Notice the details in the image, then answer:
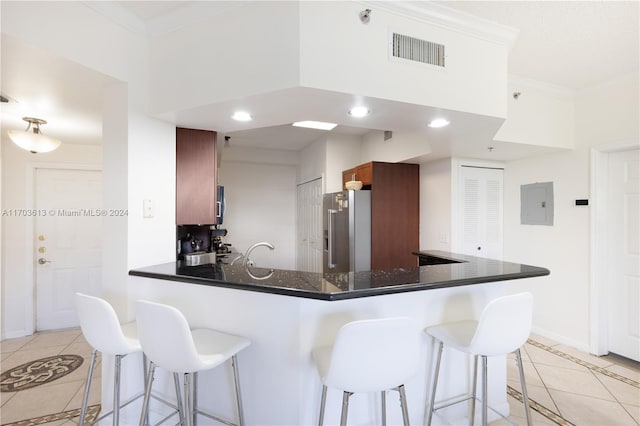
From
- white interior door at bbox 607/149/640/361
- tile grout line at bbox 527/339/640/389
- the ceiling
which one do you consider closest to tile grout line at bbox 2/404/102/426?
the ceiling

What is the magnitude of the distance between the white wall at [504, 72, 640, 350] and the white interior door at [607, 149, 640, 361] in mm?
206

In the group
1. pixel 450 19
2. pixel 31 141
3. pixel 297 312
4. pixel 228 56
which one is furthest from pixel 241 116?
pixel 31 141

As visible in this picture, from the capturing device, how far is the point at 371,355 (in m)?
1.27

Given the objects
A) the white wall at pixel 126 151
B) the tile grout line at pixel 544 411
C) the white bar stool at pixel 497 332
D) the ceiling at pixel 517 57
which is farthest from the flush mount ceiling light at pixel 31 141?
the tile grout line at pixel 544 411

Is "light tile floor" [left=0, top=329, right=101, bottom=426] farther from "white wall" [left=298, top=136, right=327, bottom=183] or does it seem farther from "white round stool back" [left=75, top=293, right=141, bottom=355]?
"white wall" [left=298, top=136, right=327, bottom=183]

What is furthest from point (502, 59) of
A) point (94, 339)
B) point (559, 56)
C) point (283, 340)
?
point (94, 339)

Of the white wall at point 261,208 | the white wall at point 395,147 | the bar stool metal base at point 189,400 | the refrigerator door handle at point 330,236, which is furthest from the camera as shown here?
the white wall at point 261,208

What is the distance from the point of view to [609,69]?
2738mm

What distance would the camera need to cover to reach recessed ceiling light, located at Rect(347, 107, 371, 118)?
1.95m

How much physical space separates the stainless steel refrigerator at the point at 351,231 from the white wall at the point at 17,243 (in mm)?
3515

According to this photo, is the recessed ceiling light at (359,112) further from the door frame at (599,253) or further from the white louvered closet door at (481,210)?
the door frame at (599,253)

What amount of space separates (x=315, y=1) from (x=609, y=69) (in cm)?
280

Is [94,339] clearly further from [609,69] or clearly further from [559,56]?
[609,69]

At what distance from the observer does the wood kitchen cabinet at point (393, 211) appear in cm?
365
